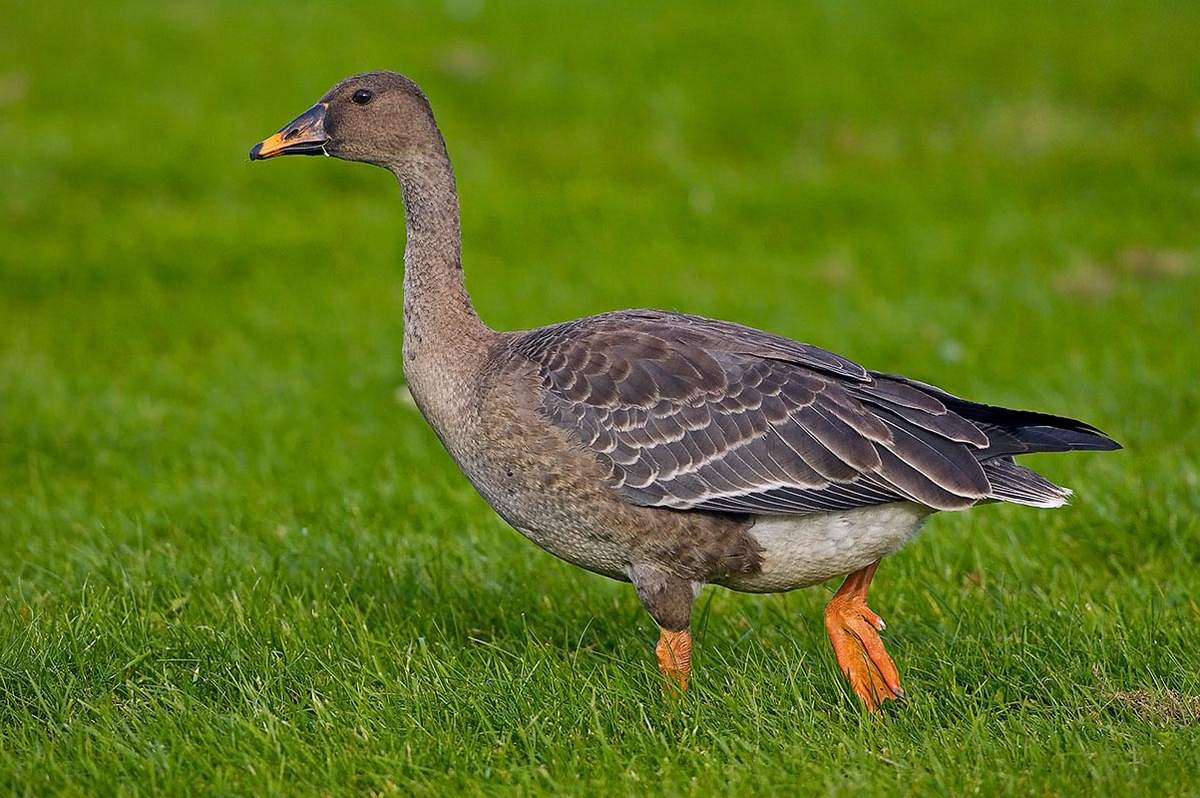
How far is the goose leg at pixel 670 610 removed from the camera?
5.20 metres

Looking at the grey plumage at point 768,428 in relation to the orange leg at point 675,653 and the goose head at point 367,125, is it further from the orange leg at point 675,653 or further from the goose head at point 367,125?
the goose head at point 367,125

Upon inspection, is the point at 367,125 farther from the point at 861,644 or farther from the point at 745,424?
the point at 861,644

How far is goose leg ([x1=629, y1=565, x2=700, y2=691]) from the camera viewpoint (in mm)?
5199

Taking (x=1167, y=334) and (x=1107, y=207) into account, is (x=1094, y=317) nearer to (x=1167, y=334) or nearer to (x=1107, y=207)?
(x=1167, y=334)

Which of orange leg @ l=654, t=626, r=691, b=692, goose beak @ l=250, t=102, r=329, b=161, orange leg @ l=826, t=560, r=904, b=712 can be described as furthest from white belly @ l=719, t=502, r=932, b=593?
goose beak @ l=250, t=102, r=329, b=161

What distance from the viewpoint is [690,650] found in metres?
5.34

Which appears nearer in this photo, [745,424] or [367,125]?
[745,424]

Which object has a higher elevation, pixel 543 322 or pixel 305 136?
pixel 305 136

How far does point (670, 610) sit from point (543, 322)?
213 inches

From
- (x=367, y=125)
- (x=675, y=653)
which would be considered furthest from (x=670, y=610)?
(x=367, y=125)

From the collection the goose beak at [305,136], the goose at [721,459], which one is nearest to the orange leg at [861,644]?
the goose at [721,459]

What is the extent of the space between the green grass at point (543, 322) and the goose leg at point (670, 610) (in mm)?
155

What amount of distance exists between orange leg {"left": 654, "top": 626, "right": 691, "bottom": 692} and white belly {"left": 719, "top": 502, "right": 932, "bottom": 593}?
1.05 ft

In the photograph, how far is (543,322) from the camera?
34.1 ft
